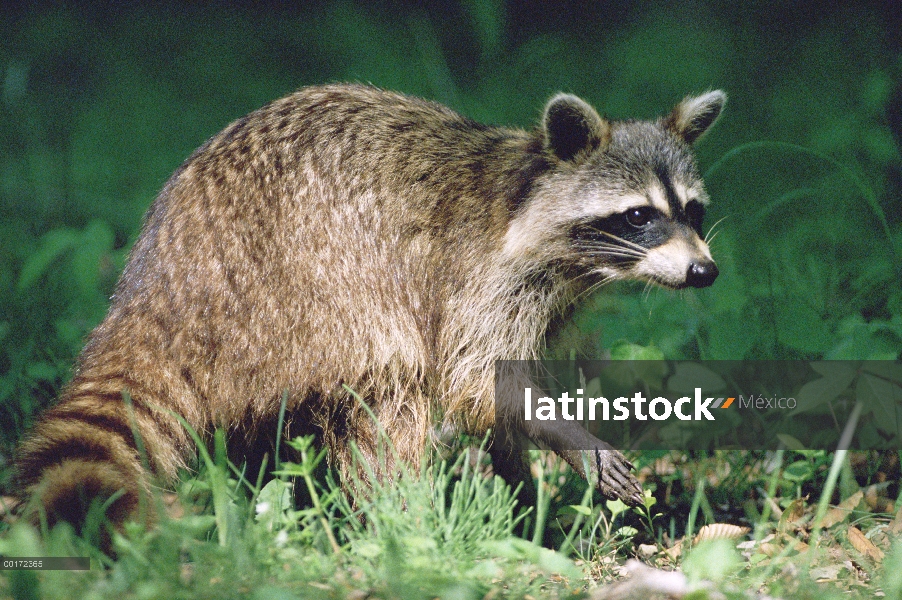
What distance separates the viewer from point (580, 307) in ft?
Result: 14.1

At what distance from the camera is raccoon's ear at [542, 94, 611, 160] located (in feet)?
12.8

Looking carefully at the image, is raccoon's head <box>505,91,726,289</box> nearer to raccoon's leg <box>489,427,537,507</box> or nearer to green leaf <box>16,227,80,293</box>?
raccoon's leg <box>489,427,537,507</box>

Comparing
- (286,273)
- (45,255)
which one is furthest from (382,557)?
(45,255)

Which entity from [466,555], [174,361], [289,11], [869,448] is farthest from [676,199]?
[289,11]

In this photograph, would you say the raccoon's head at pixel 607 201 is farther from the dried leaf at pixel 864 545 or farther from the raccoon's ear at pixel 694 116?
the dried leaf at pixel 864 545

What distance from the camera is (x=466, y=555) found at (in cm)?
283

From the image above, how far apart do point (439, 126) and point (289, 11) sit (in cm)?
504

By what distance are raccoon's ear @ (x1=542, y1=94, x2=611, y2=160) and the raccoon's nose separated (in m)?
0.70

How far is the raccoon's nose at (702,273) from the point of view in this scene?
363 centimetres

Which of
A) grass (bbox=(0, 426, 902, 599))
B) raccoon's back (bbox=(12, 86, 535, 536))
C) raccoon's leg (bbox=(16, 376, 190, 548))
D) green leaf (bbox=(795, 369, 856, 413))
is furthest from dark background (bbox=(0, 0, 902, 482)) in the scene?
raccoon's leg (bbox=(16, 376, 190, 548))

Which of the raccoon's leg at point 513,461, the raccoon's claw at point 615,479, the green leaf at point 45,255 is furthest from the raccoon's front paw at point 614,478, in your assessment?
the green leaf at point 45,255

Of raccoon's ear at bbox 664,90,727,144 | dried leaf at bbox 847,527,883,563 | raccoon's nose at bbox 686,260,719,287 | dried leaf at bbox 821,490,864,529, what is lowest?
dried leaf at bbox 847,527,883,563

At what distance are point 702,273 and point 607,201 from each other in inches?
20.0

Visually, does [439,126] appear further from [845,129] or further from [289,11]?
[289,11]
